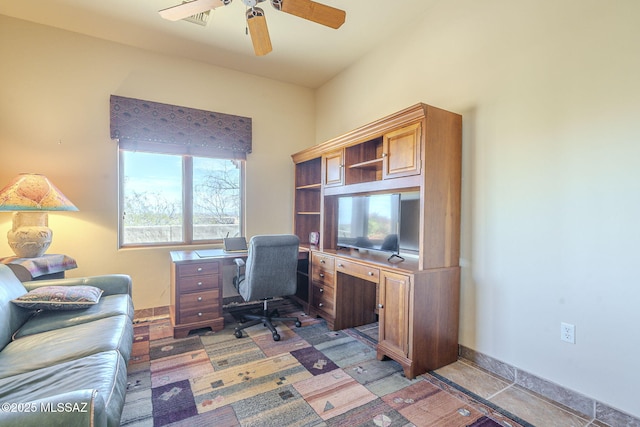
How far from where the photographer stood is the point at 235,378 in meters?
2.15

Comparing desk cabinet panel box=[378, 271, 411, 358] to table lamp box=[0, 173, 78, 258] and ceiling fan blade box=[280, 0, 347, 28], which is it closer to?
ceiling fan blade box=[280, 0, 347, 28]

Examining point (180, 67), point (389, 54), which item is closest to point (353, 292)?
point (389, 54)

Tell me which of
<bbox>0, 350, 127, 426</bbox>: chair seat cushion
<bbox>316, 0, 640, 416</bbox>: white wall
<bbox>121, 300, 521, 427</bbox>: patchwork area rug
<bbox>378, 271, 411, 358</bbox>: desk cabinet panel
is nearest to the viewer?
<bbox>0, 350, 127, 426</bbox>: chair seat cushion

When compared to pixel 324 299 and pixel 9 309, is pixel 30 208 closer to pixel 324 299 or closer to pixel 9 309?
pixel 9 309

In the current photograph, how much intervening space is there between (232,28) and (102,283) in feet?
8.55

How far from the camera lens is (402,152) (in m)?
2.42

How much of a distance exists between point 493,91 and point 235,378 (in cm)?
285

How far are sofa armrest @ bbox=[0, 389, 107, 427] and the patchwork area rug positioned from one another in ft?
3.19

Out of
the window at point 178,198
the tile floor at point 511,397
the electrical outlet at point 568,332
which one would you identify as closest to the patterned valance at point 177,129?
the window at point 178,198

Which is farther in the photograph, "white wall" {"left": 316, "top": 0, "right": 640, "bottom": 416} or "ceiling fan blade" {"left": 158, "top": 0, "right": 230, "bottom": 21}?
"ceiling fan blade" {"left": 158, "top": 0, "right": 230, "bottom": 21}

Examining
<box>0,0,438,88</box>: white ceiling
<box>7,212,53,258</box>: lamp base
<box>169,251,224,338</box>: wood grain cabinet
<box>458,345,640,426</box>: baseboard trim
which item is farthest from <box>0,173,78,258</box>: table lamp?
<box>458,345,640,426</box>: baseboard trim

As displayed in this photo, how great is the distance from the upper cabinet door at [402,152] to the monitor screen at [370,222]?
27 centimetres

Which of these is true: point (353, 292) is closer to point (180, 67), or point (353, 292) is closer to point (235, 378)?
point (235, 378)

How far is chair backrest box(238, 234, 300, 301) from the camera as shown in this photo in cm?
274
